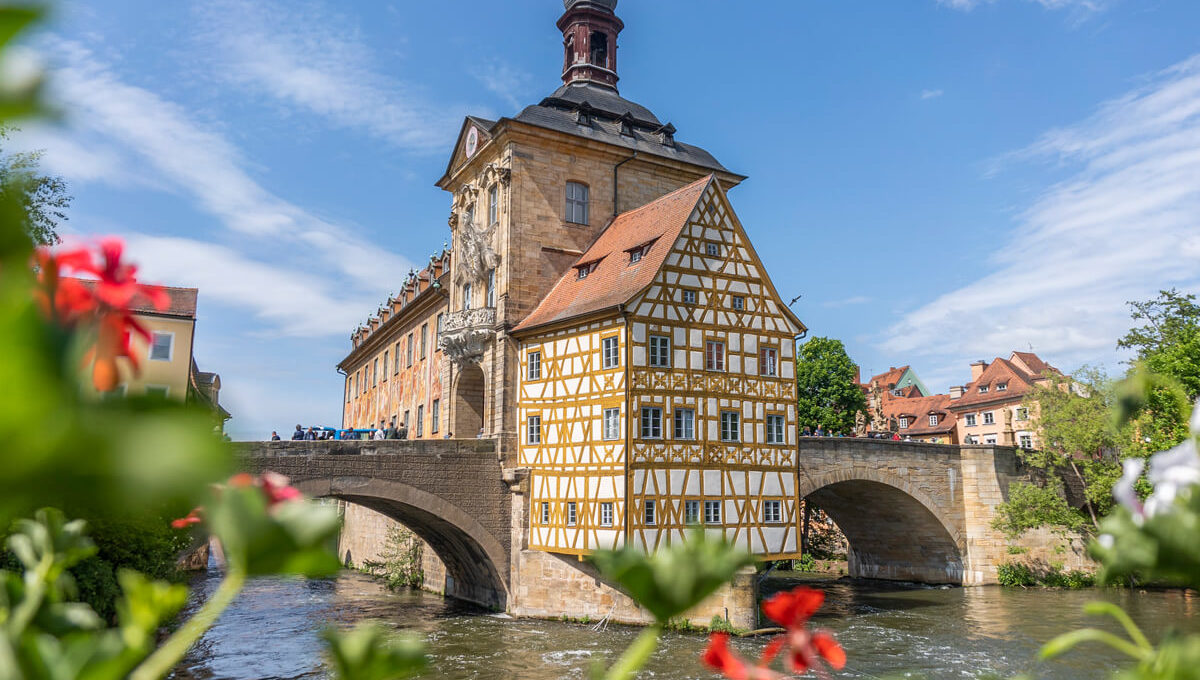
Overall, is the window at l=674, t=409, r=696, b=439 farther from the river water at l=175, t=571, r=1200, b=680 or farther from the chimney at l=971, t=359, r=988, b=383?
the chimney at l=971, t=359, r=988, b=383

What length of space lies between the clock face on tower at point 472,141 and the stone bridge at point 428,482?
10148mm

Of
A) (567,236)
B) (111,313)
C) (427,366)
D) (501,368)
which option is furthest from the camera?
(427,366)

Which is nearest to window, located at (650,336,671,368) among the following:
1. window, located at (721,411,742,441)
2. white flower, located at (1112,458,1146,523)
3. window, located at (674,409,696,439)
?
window, located at (674,409,696,439)

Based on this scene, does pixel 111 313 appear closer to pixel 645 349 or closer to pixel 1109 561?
pixel 1109 561

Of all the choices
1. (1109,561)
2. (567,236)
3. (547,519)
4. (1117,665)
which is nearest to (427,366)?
(567,236)

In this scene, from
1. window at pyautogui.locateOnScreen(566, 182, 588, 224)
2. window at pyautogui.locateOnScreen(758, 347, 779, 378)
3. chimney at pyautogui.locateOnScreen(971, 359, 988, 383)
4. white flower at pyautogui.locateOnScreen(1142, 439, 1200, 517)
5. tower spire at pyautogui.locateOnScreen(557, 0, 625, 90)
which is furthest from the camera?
chimney at pyautogui.locateOnScreen(971, 359, 988, 383)

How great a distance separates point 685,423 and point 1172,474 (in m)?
20.8

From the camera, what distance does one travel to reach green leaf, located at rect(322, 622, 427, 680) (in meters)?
0.94

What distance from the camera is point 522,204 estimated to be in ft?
86.1

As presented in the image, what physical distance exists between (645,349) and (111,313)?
818 inches

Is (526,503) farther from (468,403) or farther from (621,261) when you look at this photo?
(621,261)

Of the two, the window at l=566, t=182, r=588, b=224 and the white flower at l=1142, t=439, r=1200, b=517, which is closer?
the white flower at l=1142, t=439, r=1200, b=517

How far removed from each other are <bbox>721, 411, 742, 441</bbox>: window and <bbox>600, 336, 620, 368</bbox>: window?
10.3 feet

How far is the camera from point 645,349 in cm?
2169
